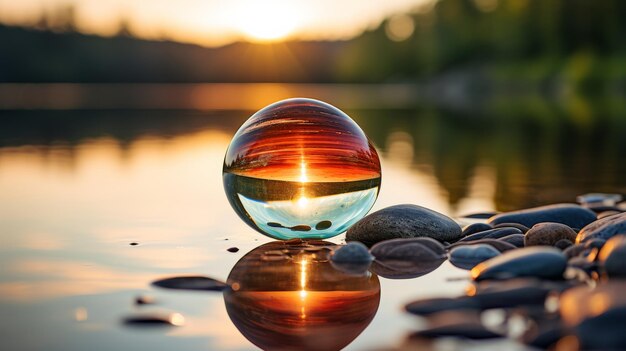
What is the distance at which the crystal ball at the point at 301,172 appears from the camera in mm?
6266

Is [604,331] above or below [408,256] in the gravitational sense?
below

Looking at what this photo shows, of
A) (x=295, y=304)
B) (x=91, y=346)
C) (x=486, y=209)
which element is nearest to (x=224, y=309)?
(x=295, y=304)

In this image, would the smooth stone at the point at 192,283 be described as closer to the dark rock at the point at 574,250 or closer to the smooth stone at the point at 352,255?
the smooth stone at the point at 352,255

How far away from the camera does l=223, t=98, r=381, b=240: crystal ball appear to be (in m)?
6.27

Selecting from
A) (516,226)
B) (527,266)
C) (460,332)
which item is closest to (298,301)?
(460,332)

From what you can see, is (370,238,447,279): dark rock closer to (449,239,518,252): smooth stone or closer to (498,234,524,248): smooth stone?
(449,239,518,252): smooth stone

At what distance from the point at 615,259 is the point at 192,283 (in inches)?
95.3

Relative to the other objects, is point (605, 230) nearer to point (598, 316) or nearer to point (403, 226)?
point (403, 226)

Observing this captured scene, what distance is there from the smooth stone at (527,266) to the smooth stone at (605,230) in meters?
0.81

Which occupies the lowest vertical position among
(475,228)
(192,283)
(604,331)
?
(604,331)

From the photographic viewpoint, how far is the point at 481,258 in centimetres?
579

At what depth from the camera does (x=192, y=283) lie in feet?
17.0

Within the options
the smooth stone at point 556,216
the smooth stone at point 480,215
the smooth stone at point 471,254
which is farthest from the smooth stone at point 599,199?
the smooth stone at point 471,254

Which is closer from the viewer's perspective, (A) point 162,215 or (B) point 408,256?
(B) point 408,256
